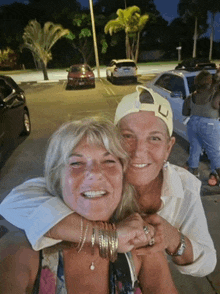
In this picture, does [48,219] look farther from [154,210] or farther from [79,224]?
[154,210]

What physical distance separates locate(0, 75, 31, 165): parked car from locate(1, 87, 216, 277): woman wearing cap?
4072 millimetres

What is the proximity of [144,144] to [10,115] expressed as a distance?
492 cm

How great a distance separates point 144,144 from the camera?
1.46 meters

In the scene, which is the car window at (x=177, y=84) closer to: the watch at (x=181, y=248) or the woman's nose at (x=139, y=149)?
the woman's nose at (x=139, y=149)

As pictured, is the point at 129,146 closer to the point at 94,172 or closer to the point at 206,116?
the point at 94,172

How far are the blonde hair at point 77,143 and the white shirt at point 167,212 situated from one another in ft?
0.35

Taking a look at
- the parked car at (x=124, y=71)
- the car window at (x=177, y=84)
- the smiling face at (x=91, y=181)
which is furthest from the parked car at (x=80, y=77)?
the smiling face at (x=91, y=181)

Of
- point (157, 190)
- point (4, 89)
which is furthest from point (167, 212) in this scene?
point (4, 89)

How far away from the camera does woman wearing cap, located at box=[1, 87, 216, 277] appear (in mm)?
1328

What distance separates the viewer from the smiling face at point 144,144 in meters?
1.43

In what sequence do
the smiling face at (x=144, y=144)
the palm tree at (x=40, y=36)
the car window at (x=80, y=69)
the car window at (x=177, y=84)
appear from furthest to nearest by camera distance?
1. the palm tree at (x=40, y=36)
2. the car window at (x=80, y=69)
3. the car window at (x=177, y=84)
4. the smiling face at (x=144, y=144)

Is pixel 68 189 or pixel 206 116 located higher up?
pixel 68 189

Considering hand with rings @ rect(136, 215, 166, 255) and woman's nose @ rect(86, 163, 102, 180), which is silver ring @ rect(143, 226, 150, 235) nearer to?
hand with rings @ rect(136, 215, 166, 255)

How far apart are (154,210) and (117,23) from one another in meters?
27.6
